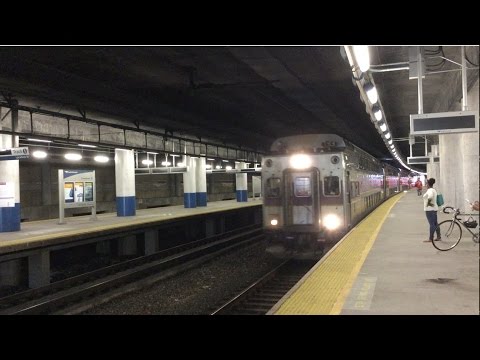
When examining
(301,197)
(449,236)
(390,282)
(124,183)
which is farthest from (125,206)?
(390,282)

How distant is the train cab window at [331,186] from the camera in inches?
397

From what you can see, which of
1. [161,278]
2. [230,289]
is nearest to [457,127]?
[230,289]

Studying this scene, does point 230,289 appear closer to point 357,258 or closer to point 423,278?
point 357,258

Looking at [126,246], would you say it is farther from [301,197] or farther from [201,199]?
[201,199]

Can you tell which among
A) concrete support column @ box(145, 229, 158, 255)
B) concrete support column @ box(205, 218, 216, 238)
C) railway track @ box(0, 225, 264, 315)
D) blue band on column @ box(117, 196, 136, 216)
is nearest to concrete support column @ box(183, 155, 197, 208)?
concrete support column @ box(205, 218, 216, 238)

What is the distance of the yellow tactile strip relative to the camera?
17.1 feet

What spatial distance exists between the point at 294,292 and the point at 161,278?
6.36 meters

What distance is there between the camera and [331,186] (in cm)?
1014

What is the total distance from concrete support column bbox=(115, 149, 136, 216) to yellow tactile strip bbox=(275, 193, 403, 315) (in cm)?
1131

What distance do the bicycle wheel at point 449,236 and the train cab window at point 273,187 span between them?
3581 mm

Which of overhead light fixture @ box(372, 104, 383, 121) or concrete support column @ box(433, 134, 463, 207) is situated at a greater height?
overhead light fixture @ box(372, 104, 383, 121)

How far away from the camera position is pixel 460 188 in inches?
552

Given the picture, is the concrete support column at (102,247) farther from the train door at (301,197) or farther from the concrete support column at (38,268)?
the train door at (301,197)

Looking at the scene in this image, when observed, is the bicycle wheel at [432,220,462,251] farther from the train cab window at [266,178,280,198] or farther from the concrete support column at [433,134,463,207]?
the concrete support column at [433,134,463,207]
